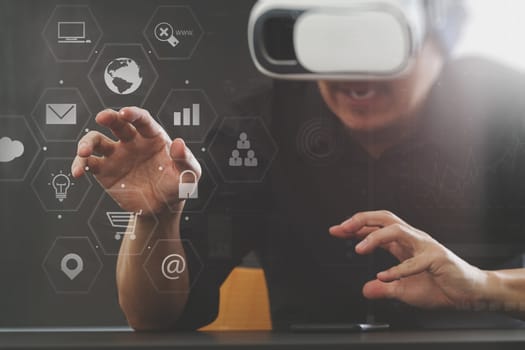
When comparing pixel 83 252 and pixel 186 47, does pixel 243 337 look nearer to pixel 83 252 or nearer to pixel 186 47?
pixel 83 252

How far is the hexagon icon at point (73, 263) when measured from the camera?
1.03 meters

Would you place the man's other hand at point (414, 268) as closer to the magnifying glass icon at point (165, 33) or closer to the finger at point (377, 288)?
the finger at point (377, 288)

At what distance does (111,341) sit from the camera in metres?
0.95

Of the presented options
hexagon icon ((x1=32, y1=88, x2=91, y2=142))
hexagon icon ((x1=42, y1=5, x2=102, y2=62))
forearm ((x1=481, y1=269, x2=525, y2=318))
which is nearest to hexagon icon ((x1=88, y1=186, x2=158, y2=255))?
hexagon icon ((x1=32, y1=88, x2=91, y2=142))

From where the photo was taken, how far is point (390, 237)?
1.02 meters

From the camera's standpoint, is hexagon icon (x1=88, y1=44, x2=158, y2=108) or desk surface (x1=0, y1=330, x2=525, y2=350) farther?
hexagon icon (x1=88, y1=44, x2=158, y2=108)

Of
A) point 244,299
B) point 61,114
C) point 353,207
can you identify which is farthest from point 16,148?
point 353,207

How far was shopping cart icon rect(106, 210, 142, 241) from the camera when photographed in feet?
3.37

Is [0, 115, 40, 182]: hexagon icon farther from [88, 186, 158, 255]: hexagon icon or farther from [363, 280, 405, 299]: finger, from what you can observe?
[363, 280, 405, 299]: finger

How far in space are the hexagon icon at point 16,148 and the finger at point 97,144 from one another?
7cm

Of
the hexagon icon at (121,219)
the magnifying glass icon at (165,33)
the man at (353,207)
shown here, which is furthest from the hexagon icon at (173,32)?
the hexagon icon at (121,219)

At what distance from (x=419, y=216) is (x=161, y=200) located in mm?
382

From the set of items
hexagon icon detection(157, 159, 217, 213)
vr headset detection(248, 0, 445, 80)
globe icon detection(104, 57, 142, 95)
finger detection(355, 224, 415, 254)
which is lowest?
finger detection(355, 224, 415, 254)

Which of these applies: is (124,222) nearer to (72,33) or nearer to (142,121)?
(142,121)
